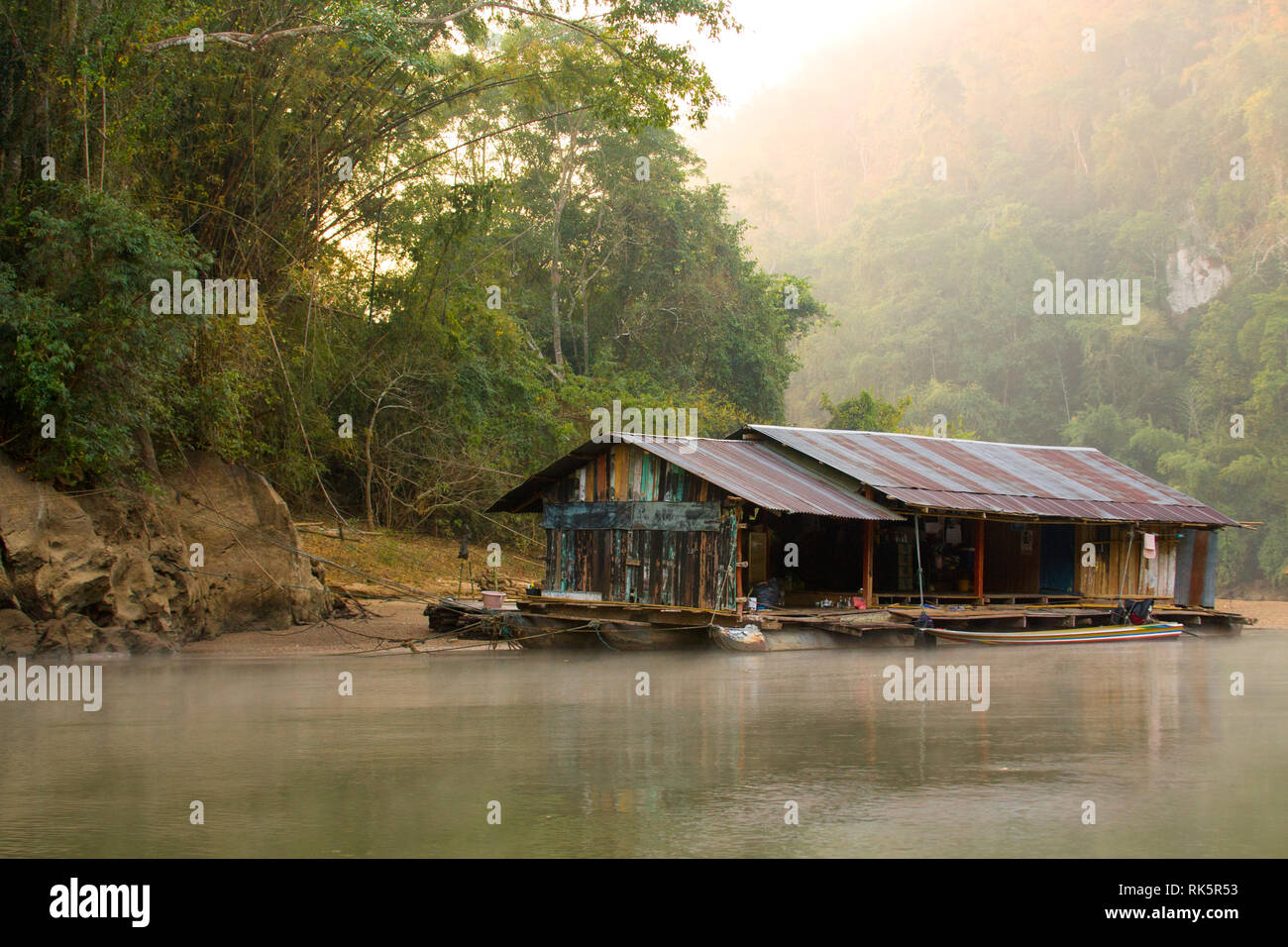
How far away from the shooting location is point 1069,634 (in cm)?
2192

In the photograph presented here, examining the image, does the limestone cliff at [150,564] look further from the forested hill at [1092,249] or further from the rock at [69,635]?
the forested hill at [1092,249]

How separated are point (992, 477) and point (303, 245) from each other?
14463 mm

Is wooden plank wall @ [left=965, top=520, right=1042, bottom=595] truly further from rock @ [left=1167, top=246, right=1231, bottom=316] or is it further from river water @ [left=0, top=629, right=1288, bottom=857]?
rock @ [left=1167, top=246, right=1231, bottom=316]

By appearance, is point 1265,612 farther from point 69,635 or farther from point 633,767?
point 69,635

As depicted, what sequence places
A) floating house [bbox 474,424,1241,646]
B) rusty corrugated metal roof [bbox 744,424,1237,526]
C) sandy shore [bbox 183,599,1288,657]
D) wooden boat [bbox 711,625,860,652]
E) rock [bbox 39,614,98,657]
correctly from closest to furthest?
rock [bbox 39,614,98,657] → sandy shore [bbox 183,599,1288,657] → wooden boat [bbox 711,625,860,652] → floating house [bbox 474,424,1241,646] → rusty corrugated metal roof [bbox 744,424,1237,526]

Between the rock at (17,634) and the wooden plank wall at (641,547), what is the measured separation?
29.5 feet

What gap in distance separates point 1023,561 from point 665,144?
70.3ft

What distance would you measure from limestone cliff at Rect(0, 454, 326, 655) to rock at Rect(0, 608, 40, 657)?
0.01 metres

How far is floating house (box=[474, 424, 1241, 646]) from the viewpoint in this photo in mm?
19953

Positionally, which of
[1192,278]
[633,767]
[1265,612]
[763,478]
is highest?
[1192,278]

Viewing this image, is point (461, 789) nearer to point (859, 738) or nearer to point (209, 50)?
point (859, 738)

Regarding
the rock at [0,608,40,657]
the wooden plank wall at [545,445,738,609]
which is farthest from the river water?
the wooden plank wall at [545,445,738,609]

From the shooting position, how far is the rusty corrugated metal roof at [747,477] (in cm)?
1967

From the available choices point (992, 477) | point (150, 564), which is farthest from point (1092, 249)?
point (150, 564)
